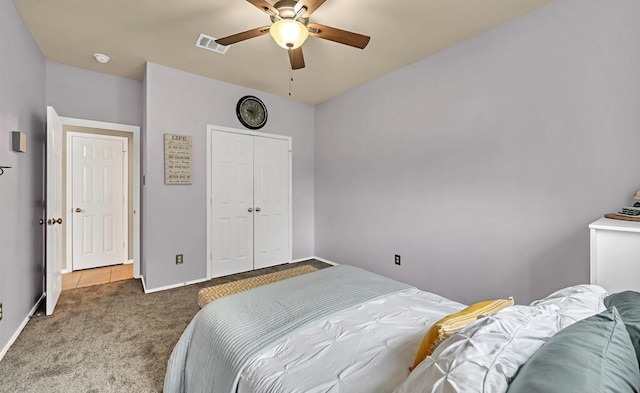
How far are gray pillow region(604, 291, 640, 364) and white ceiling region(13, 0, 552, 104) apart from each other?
2.14 m

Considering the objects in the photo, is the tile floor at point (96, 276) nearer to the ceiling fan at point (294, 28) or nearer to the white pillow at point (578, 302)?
the ceiling fan at point (294, 28)

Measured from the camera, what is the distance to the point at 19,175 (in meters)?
2.30

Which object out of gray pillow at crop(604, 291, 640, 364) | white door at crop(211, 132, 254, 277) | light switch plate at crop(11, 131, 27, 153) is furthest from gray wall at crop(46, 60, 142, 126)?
gray pillow at crop(604, 291, 640, 364)

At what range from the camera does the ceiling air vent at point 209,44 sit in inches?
105

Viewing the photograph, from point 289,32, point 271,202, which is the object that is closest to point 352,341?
point 289,32

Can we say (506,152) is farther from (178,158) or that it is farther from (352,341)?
(178,158)

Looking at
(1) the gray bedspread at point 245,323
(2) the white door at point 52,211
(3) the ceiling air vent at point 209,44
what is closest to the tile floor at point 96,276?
(2) the white door at point 52,211

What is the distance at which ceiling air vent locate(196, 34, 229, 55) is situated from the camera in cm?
266

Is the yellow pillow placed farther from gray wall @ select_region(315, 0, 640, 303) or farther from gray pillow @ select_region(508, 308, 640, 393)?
gray wall @ select_region(315, 0, 640, 303)

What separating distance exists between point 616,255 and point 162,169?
12.9 feet

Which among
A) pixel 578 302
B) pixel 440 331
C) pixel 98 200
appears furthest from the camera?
pixel 98 200

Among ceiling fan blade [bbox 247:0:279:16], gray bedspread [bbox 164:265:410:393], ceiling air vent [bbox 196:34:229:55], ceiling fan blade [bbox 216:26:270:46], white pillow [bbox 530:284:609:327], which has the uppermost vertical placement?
ceiling air vent [bbox 196:34:229:55]

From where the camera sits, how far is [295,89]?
12.9 ft

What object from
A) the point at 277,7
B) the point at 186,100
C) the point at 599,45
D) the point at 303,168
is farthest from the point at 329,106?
the point at 599,45
